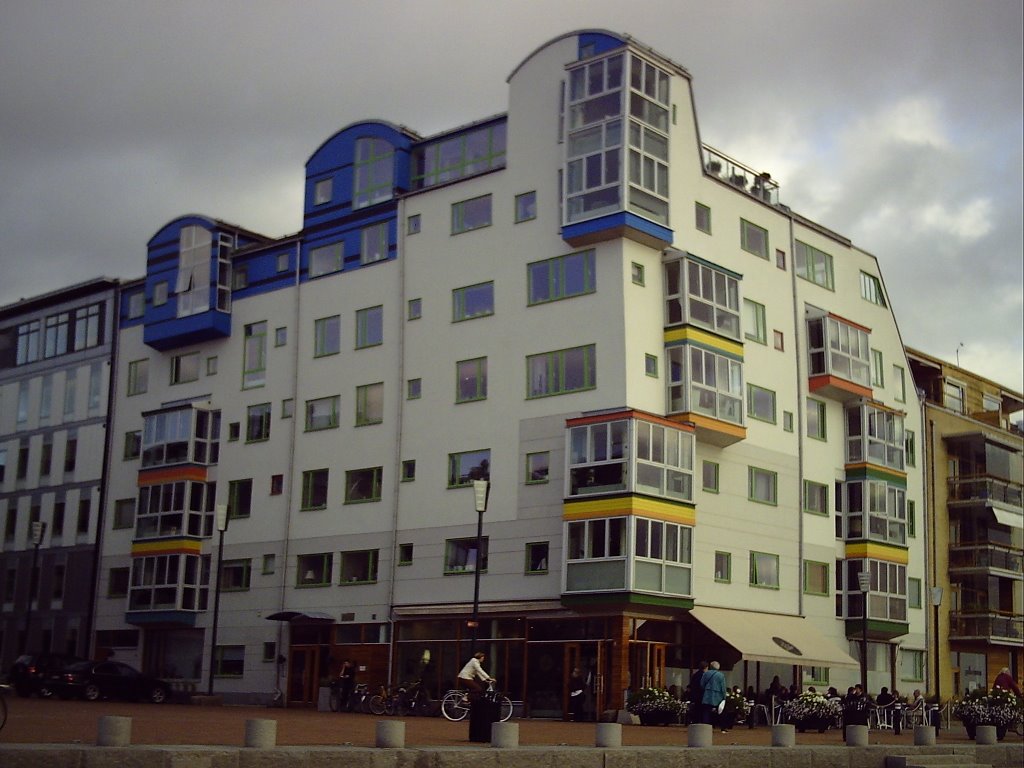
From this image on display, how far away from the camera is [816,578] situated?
50438 mm

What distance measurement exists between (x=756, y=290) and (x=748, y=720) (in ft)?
51.9

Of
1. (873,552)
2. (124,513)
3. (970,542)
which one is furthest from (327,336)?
(970,542)

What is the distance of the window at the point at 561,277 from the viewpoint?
1740 inches

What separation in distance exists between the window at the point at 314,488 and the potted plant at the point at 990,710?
24.1 meters

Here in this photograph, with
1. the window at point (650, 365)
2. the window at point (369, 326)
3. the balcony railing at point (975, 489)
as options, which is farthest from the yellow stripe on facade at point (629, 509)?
the balcony railing at point (975, 489)

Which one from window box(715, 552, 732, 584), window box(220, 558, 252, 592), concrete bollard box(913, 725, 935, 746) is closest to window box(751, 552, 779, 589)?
window box(715, 552, 732, 584)

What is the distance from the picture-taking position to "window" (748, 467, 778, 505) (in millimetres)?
47656

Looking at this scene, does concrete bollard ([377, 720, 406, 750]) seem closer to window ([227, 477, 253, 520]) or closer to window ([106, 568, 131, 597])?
window ([227, 477, 253, 520])

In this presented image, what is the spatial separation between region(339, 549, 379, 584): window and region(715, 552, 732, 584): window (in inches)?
473

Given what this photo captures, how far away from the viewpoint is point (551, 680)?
42594 millimetres

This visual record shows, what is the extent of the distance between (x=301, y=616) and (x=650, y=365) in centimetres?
1560

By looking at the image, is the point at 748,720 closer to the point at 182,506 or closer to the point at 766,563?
the point at 766,563

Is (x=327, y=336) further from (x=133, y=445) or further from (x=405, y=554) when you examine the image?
(x=133, y=445)

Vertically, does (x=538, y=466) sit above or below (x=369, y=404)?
below
